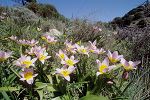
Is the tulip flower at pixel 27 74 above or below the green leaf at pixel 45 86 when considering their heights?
above

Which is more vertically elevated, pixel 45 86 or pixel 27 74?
pixel 27 74

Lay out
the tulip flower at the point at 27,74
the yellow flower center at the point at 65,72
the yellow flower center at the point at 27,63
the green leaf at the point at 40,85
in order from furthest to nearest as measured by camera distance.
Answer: the green leaf at the point at 40,85, the yellow flower center at the point at 65,72, the yellow flower center at the point at 27,63, the tulip flower at the point at 27,74

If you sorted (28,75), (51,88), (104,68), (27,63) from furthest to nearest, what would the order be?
1. (51,88)
2. (104,68)
3. (27,63)
4. (28,75)

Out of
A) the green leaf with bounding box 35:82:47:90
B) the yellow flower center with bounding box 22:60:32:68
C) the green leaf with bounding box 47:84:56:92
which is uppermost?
the yellow flower center with bounding box 22:60:32:68

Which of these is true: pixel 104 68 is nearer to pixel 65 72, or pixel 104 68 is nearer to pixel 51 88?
pixel 65 72

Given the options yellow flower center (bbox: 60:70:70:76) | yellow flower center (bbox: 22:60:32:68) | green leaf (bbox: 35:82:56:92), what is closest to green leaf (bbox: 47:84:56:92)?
green leaf (bbox: 35:82:56:92)

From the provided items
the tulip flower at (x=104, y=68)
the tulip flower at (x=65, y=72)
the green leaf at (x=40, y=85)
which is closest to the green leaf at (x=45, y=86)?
the green leaf at (x=40, y=85)

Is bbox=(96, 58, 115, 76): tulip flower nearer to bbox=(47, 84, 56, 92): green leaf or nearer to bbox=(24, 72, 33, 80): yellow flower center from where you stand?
bbox=(47, 84, 56, 92): green leaf

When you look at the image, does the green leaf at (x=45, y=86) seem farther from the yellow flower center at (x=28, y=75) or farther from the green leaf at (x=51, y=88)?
the yellow flower center at (x=28, y=75)

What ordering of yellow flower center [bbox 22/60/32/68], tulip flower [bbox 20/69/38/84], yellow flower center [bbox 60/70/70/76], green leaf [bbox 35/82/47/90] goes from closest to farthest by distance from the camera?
tulip flower [bbox 20/69/38/84]
yellow flower center [bbox 22/60/32/68]
yellow flower center [bbox 60/70/70/76]
green leaf [bbox 35/82/47/90]

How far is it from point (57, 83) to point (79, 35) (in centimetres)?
465

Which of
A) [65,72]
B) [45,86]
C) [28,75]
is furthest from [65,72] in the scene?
[28,75]

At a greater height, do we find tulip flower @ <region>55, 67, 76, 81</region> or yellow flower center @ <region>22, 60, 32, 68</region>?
yellow flower center @ <region>22, 60, 32, 68</region>

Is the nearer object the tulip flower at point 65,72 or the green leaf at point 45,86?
the tulip flower at point 65,72
